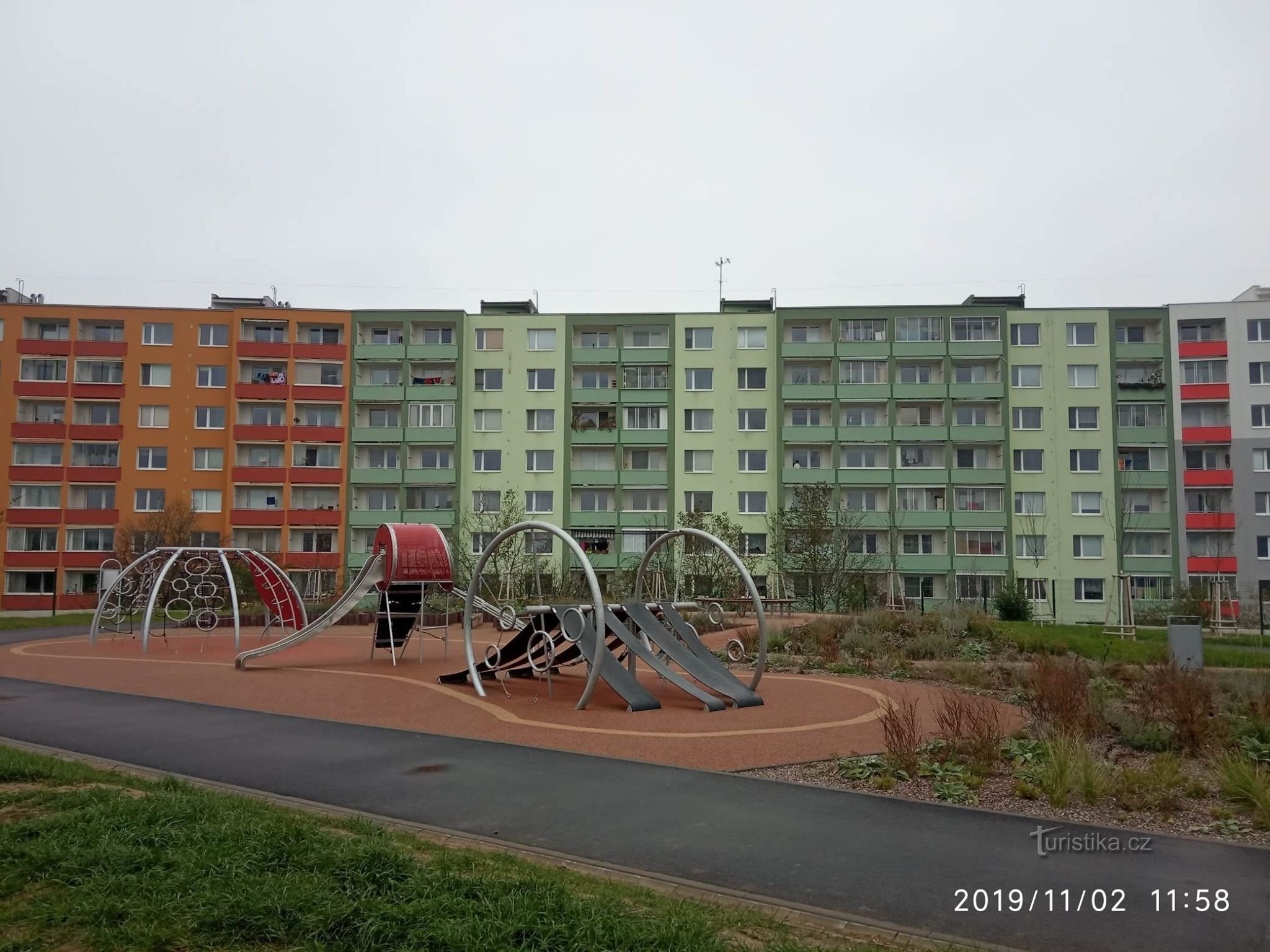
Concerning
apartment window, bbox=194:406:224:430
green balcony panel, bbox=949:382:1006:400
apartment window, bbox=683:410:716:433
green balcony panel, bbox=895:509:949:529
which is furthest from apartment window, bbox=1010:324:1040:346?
apartment window, bbox=194:406:224:430

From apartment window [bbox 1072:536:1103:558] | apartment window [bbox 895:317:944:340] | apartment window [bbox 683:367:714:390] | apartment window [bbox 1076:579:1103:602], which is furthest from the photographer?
apartment window [bbox 683:367:714:390]

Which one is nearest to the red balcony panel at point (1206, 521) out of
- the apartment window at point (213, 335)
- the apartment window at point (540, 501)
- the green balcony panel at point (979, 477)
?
the green balcony panel at point (979, 477)

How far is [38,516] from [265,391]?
1494cm

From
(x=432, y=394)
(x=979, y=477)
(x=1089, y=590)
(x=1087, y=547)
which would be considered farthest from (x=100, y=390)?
(x=1089, y=590)

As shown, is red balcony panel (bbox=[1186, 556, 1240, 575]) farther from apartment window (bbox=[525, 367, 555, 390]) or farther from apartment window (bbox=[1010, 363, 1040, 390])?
apartment window (bbox=[525, 367, 555, 390])

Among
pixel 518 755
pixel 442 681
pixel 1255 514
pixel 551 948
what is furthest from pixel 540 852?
pixel 1255 514

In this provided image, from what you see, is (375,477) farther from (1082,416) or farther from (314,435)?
(1082,416)

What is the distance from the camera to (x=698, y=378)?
58.1 meters

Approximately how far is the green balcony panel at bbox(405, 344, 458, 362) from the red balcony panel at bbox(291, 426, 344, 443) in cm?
658

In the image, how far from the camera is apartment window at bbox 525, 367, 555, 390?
193 ft

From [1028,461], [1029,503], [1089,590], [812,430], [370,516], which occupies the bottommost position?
[1089,590]

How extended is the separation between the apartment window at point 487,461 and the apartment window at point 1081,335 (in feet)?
112

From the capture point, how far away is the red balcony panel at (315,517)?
186ft

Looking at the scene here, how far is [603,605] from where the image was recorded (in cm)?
1378
